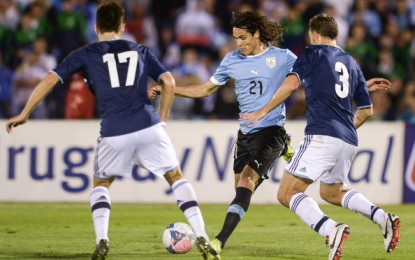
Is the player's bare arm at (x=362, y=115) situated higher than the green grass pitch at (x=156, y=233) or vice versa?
the player's bare arm at (x=362, y=115)

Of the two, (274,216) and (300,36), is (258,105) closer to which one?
(274,216)

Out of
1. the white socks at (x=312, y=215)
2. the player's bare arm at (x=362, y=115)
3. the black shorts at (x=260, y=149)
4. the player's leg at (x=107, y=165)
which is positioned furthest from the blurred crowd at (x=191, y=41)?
the player's leg at (x=107, y=165)

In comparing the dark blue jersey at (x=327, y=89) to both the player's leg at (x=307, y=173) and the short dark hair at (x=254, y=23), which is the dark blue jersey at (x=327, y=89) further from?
the short dark hair at (x=254, y=23)

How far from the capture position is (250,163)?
879cm

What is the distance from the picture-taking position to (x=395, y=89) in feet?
55.0

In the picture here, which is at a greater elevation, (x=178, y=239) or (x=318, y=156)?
(x=318, y=156)

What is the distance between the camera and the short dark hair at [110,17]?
757 centimetres

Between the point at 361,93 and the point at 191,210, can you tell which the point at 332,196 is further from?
the point at 191,210

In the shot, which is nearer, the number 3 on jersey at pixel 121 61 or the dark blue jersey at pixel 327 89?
the number 3 on jersey at pixel 121 61

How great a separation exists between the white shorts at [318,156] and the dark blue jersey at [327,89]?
0.06 m

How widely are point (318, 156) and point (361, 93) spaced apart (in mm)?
840

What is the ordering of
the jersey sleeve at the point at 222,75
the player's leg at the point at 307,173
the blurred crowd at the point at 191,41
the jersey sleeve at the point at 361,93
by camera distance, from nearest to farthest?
1. the player's leg at the point at 307,173
2. the jersey sleeve at the point at 361,93
3. the jersey sleeve at the point at 222,75
4. the blurred crowd at the point at 191,41

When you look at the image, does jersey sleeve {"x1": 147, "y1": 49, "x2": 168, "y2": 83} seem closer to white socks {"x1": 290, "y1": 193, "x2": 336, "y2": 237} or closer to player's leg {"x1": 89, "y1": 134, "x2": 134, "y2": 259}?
player's leg {"x1": 89, "y1": 134, "x2": 134, "y2": 259}

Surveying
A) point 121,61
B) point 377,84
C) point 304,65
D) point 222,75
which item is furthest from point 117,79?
point 377,84
